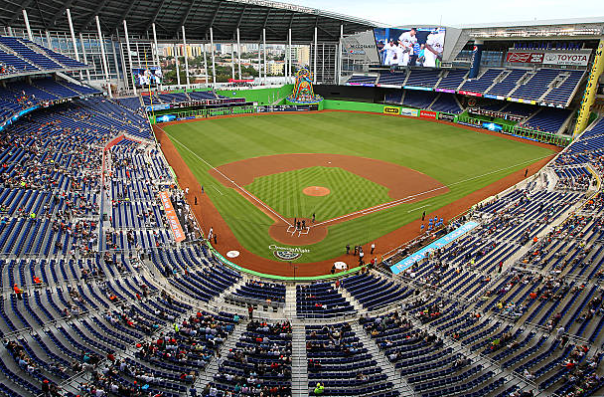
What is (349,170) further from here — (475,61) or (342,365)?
(475,61)

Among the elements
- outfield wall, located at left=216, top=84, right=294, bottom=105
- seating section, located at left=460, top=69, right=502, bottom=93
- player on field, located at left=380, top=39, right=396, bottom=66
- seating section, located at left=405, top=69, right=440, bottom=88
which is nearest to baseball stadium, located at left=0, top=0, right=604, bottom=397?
player on field, located at left=380, top=39, right=396, bottom=66

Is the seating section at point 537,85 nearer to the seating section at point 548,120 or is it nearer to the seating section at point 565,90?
the seating section at point 565,90

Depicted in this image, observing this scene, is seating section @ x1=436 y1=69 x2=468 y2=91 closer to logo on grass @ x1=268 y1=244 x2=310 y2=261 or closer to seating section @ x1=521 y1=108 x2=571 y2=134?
seating section @ x1=521 y1=108 x2=571 y2=134

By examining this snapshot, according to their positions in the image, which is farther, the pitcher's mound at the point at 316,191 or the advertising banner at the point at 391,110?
the advertising banner at the point at 391,110

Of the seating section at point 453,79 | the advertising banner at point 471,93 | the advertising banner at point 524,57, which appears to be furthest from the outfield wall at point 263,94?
the advertising banner at point 524,57

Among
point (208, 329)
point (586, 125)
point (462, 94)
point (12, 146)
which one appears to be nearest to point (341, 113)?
point (462, 94)

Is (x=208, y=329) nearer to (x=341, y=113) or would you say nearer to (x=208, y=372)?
(x=208, y=372)
